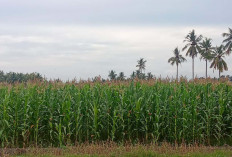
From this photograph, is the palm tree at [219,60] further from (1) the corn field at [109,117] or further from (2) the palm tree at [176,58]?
(1) the corn field at [109,117]

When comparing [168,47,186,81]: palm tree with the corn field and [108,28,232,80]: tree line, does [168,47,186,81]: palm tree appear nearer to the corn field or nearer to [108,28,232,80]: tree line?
[108,28,232,80]: tree line

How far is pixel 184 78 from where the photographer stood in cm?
1550

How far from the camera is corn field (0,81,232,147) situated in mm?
11930

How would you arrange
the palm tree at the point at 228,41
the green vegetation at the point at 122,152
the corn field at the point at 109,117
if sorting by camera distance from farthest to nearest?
the palm tree at the point at 228,41 → the corn field at the point at 109,117 → the green vegetation at the point at 122,152

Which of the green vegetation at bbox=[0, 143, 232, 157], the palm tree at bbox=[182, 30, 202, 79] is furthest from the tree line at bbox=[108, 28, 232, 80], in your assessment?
the green vegetation at bbox=[0, 143, 232, 157]

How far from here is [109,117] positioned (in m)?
12.4

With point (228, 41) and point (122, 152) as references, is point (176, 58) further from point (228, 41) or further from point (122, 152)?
point (122, 152)

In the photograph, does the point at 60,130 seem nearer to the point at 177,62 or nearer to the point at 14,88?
the point at 14,88

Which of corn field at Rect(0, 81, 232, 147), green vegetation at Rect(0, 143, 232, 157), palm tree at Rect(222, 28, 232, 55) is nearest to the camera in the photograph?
green vegetation at Rect(0, 143, 232, 157)

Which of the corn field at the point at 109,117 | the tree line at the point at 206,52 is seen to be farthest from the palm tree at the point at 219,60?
the corn field at the point at 109,117

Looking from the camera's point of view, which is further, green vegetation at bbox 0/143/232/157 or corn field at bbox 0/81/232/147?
corn field at bbox 0/81/232/147

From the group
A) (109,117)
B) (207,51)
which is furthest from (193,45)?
(109,117)

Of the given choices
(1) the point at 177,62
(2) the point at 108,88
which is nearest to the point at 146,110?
(2) the point at 108,88

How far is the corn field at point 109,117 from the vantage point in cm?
1193
